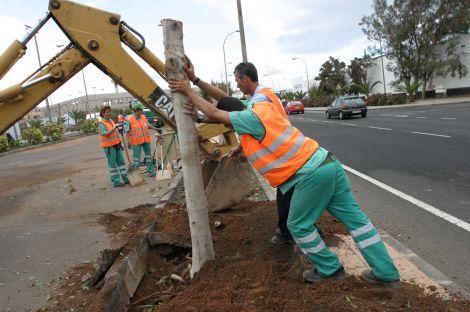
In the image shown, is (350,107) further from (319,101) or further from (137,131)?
(319,101)

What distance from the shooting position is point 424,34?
4503 cm

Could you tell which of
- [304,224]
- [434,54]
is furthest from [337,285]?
[434,54]

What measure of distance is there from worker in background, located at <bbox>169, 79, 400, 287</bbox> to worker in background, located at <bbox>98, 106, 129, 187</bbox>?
6637 mm

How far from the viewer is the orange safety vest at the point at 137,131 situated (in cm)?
1093

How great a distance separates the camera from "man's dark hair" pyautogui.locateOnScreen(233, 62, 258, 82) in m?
3.73

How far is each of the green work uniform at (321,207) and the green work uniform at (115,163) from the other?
704 cm

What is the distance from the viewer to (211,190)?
5.59 metres

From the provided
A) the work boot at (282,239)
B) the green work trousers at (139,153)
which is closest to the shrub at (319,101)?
the green work trousers at (139,153)

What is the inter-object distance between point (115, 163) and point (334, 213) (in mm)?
7271

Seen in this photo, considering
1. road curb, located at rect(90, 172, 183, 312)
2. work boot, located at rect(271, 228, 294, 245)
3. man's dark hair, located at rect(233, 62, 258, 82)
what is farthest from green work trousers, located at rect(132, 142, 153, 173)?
man's dark hair, located at rect(233, 62, 258, 82)

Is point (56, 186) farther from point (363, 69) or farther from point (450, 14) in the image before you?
point (363, 69)

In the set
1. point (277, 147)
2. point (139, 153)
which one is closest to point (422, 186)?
point (277, 147)

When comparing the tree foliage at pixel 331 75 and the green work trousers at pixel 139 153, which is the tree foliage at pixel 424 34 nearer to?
the tree foliage at pixel 331 75

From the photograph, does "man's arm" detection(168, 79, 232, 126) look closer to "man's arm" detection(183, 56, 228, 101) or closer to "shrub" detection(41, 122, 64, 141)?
"man's arm" detection(183, 56, 228, 101)
